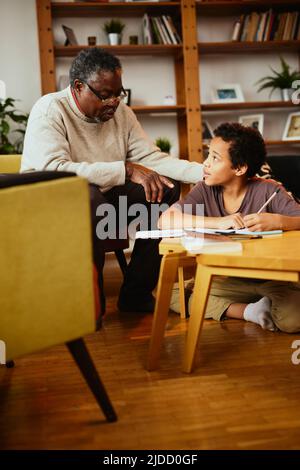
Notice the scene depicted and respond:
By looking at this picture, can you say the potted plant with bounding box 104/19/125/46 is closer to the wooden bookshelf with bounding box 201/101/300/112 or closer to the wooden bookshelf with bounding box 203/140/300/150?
the wooden bookshelf with bounding box 201/101/300/112

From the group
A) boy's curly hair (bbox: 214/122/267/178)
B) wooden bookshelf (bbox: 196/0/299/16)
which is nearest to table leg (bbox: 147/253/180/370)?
boy's curly hair (bbox: 214/122/267/178)

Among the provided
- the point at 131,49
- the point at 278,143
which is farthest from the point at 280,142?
the point at 131,49

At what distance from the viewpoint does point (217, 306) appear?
8.15ft

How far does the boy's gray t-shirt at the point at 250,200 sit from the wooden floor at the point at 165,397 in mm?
477

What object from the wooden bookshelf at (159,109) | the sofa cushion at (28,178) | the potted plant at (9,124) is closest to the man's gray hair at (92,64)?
the sofa cushion at (28,178)

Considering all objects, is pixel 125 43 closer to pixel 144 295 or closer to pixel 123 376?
pixel 144 295

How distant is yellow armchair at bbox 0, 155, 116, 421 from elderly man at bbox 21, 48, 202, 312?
102cm

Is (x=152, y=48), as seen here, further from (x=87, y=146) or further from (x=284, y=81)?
(x=87, y=146)

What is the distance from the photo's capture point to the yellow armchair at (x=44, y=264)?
130 cm

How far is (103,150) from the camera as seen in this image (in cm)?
280

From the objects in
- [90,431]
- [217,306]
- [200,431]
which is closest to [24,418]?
[90,431]

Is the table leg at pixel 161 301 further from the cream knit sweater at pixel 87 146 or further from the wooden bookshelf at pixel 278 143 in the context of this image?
the wooden bookshelf at pixel 278 143

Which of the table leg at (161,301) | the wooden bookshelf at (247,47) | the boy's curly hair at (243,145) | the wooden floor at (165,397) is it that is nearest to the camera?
the wooden floor at (165,397)

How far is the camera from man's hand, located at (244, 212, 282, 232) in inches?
84.3
